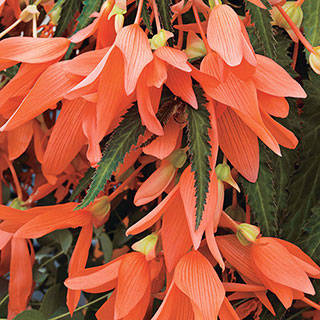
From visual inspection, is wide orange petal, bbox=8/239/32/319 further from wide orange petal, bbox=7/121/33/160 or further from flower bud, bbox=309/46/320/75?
flower bud, bbox=309/46/320/75

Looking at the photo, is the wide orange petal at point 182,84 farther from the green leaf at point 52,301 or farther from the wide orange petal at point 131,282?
the green leaf at point 52,301

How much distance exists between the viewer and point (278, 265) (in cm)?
31

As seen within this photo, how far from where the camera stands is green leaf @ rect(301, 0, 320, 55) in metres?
0.36

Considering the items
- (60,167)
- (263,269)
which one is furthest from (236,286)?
(60,167)

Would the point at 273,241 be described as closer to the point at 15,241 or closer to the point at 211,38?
the point at 211,38

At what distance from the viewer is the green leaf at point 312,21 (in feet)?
1.17

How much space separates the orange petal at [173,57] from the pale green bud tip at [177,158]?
0.07 m

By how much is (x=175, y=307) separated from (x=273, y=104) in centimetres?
13

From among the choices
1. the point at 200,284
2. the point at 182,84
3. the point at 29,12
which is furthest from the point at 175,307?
the point at 29,12

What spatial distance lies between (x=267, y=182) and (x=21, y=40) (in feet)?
0.59

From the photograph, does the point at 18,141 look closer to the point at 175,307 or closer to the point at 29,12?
the point at 29,12

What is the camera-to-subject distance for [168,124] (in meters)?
0.30

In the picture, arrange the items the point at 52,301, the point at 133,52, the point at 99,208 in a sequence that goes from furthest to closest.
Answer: the point at 52,301 < the point at 99,208 < the point at 133,52

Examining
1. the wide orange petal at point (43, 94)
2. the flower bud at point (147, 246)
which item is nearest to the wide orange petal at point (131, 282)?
the flower bud at point (147, 246)
